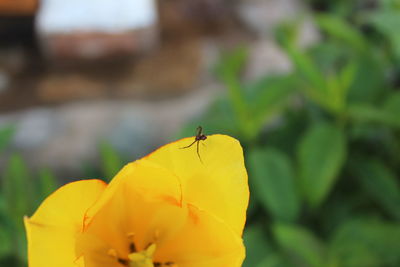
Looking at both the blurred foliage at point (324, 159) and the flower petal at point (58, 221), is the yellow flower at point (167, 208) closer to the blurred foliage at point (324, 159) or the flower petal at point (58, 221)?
the flower petal at point (58, 221)

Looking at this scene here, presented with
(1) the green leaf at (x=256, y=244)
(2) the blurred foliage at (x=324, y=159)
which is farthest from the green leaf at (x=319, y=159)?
(1) the green leaf at (x=256, y=244)

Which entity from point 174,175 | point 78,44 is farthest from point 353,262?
point 78,44

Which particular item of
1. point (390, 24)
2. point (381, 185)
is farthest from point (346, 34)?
point (381, 185)

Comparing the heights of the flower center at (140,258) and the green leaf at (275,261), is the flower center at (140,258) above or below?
above

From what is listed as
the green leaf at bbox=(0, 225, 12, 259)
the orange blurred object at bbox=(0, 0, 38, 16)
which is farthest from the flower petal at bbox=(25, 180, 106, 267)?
the orange blurred object at bbox=(0, 0, 38, 16)

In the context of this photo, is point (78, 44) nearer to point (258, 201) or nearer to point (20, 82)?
point (20, 82)

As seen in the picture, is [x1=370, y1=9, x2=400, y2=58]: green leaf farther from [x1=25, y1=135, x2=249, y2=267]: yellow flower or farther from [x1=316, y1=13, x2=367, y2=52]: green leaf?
[x1=25, y1=135, x2=249, y2=267]: yellow flower
